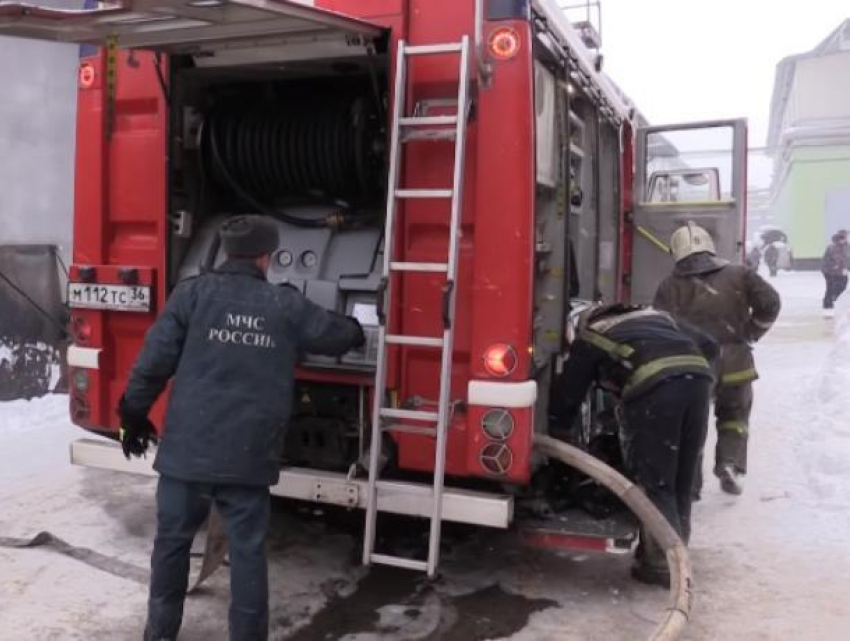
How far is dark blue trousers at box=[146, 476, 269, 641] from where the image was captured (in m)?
3.21

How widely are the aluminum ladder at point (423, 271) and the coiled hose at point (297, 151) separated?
0.57m

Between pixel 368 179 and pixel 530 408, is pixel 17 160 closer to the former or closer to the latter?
pixel 368 179

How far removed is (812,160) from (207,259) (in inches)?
1398

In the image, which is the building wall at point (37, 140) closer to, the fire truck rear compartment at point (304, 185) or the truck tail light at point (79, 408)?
the truck tail light at point (79, 408)

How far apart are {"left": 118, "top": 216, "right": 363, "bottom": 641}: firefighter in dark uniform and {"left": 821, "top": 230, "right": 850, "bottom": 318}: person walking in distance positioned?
51.7 feet

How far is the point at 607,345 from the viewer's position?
4090 mm

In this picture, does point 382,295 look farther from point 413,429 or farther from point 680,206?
point 680,206

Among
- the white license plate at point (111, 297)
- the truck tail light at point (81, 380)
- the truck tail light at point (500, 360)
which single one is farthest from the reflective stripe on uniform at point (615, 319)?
the truck tail light at point (81, 380)

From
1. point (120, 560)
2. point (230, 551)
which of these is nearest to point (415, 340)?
point (230, 551)

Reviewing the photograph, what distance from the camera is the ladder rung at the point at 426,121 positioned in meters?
3.58

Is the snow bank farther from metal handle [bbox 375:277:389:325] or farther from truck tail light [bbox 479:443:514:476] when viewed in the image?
truck tail light [bbox 479:443:514:476]

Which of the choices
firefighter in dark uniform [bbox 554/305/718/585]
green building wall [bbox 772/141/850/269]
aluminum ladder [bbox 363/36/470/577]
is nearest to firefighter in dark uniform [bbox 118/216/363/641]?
aluminum ladder [bbox 363/36/470/577]

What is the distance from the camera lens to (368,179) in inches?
172

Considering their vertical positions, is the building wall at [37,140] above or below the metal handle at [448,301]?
above
